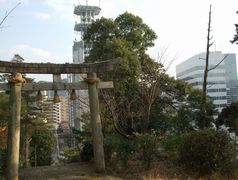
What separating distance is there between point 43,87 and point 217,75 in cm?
4280

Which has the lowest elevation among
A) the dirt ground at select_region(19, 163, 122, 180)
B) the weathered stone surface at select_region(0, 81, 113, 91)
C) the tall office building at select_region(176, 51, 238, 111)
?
the dirt ground at select_region(19, 163, 122, 180)

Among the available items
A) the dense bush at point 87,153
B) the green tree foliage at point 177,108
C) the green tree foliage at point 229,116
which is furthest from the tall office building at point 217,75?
the dense bush at point 87,153

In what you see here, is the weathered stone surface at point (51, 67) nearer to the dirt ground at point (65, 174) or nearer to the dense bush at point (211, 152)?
Result: the dirt ground at point (65, 174)

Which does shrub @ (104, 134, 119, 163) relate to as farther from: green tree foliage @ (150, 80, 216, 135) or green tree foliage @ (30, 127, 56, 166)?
green tree foliage @ (30, 127, 56, 166)

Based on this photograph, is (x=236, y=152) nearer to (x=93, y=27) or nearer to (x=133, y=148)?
(x=133, y=148)

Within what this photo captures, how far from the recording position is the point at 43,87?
1302 cm

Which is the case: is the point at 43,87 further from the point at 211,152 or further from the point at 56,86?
the point at 211,152

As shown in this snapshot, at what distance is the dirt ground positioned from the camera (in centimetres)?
1195

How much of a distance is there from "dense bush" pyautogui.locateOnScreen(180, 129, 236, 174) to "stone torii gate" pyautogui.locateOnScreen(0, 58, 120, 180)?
307 cm

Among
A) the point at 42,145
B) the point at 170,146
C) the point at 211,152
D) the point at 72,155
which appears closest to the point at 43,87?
the point at 170,146

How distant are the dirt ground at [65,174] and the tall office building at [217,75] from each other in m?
35.1

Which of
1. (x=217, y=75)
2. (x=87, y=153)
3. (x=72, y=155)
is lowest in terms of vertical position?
(x=72, y=155)

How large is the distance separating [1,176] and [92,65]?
4.85 meters

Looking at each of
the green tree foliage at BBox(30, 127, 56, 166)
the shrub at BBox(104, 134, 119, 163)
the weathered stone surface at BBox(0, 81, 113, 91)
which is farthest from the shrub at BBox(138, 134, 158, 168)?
the green tree foliage at BBox(30, 127, 56, 166)
